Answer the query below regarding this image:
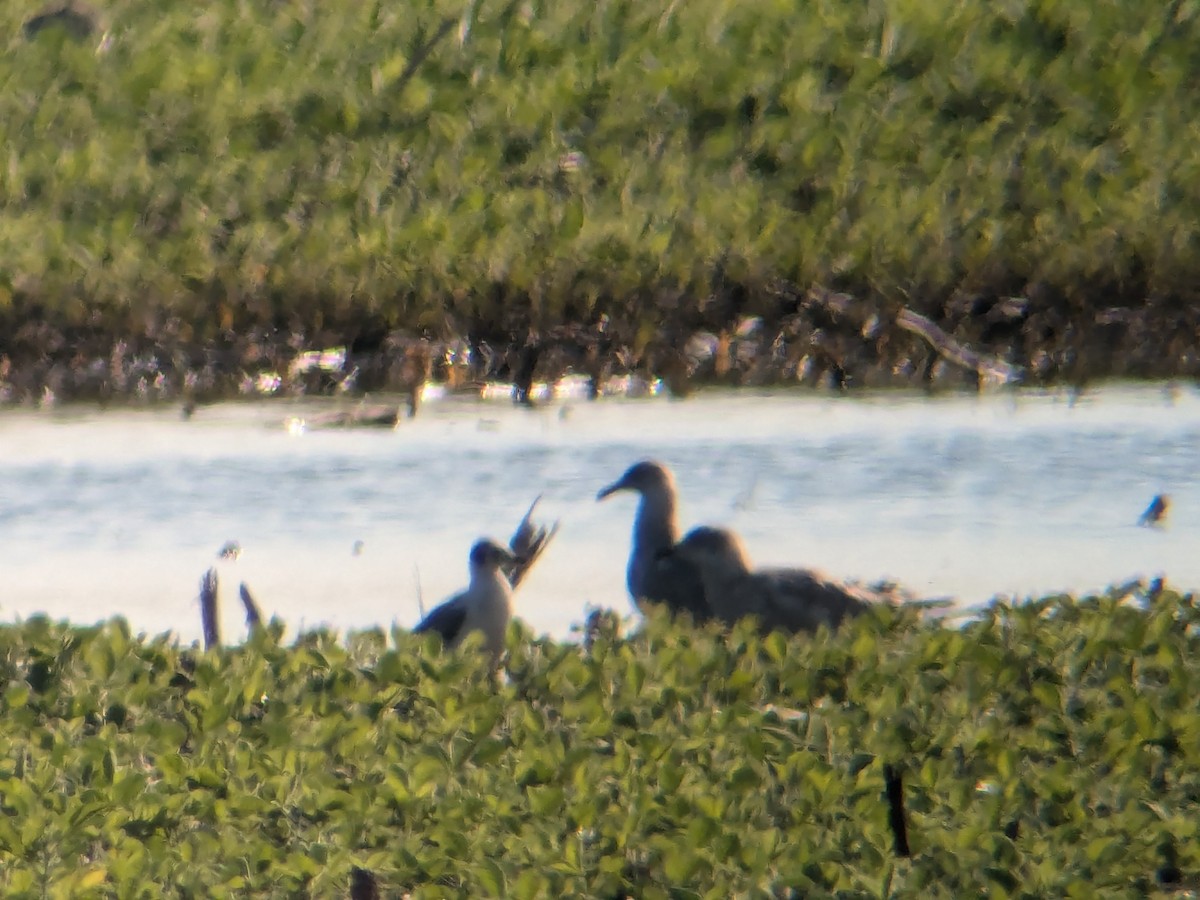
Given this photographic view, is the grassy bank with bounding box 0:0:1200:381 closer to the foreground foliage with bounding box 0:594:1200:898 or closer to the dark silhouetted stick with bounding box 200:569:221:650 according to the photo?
the dark silhouetted stick with bounding box 200:569:221:650

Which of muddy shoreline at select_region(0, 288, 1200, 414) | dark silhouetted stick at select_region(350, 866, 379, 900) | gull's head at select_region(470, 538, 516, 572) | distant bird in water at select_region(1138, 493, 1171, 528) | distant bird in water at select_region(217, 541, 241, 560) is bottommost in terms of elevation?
dark silhouetted stick at select_region(350, 866, 379, 900)

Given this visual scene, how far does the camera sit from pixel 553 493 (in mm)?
6277

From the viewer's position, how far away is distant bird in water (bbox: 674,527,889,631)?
5699 mm

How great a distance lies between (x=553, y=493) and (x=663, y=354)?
0.66 meters

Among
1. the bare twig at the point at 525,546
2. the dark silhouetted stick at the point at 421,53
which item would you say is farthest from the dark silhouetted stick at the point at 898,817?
the dark silhouetted stick at the point at 421,53

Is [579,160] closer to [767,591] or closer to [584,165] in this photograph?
[584,165]

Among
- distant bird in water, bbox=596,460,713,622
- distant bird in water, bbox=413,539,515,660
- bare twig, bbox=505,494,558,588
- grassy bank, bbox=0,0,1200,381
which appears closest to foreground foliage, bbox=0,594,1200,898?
distant bird in water, bbox=413,539,515,660

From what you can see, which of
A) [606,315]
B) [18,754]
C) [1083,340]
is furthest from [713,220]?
[18,754]

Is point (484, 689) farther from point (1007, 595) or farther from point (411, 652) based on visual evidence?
point (1007, 595)

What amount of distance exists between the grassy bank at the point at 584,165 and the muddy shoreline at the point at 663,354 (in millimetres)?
43

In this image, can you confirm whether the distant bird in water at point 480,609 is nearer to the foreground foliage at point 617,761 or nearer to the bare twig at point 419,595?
the bare twig at point 419,595

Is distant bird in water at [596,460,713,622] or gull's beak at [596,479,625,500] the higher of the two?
gull's beak at [596,479,625,500]

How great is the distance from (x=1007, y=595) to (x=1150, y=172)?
3.07 m

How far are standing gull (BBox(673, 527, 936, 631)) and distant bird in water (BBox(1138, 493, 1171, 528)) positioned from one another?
75 centimetres
